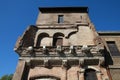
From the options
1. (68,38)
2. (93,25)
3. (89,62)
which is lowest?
(89,62)

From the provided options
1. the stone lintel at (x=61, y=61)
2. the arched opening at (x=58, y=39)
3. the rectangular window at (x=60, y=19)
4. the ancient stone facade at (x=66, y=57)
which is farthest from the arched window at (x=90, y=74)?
the rectangular window at (x=60, y=19)

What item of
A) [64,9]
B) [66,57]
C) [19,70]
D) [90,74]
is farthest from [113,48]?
[19,70]

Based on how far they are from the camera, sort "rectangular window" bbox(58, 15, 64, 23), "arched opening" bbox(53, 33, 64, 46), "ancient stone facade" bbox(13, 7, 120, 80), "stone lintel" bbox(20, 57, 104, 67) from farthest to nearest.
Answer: "rectangular window" bbox(58, 15, 64, 23)
"arched opening" bbox(53, 33, 64, 46)
"stone lintel" bbox(20, 57, 104, 67)
"ancient stone facade" bbox(13, 7, 120, 80)

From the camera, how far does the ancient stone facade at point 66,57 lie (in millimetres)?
12266

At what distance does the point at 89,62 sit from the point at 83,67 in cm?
69

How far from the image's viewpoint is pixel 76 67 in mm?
12711

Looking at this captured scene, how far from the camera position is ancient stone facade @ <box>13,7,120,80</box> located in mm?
12266

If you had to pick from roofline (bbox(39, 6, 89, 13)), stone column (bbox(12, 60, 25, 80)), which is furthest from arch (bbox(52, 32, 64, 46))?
roofline (bbox(39, 6, 89, 13))

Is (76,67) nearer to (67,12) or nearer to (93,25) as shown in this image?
(93,25)

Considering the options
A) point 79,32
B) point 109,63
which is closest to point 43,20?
point 79,32

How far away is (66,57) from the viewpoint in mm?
13023

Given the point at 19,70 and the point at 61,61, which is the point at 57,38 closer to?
the point at 61,61

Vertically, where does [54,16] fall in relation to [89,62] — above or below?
above

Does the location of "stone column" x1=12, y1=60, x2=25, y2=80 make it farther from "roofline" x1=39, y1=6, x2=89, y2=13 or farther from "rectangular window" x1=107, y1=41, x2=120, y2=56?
"roofline" x1=39, y1=6, x2=89, y2=13
